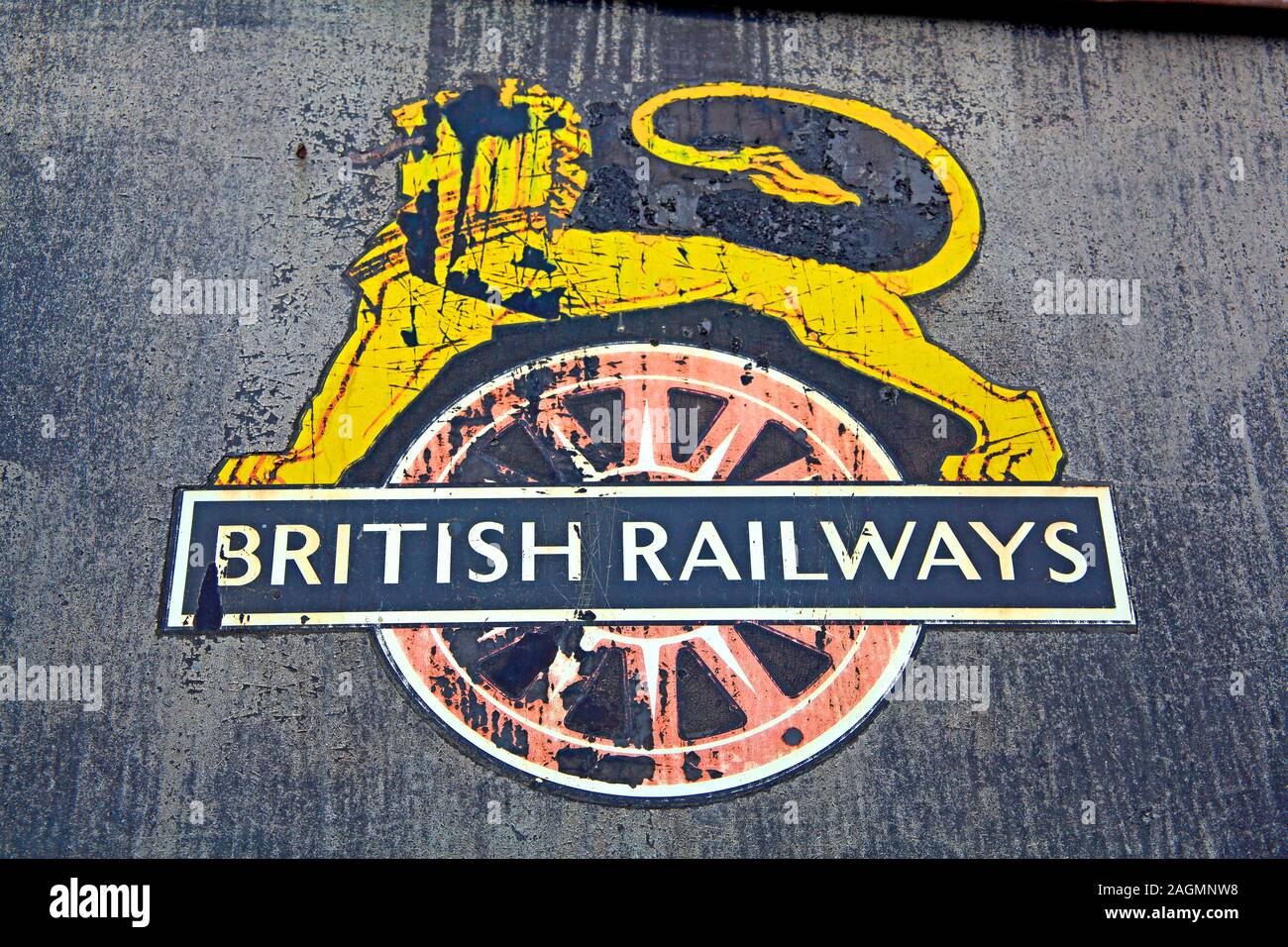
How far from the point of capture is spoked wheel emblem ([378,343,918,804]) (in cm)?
612

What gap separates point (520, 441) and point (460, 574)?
0.75 m

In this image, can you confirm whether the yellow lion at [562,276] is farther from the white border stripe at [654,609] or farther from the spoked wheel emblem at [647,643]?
the spoked wheel emblem at [647,643]

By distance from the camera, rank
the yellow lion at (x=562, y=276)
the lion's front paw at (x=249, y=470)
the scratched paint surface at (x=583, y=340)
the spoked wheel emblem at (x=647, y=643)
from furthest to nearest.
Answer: the yellow lion at (x=562, y=276)
the lion's front paw at (x=249, y=470)
the spoked wheel emblem at (x=647, y=643)
the scratched paint surface at (x=583, y=340)

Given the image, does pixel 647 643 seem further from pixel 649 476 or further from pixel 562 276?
pixel 562 276

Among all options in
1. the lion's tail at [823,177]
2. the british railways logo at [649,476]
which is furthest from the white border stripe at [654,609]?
the lion's tail at [823,177]

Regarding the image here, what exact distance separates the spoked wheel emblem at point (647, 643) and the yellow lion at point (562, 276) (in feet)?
1.19

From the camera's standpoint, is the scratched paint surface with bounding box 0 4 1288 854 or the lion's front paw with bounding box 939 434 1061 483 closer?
the scratched paint surface with bounding box 0 4 1288 854

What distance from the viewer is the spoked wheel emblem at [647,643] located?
20.1 feet

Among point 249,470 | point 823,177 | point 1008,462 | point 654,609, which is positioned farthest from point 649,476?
point 823,177

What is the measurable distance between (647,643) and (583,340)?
1668mm

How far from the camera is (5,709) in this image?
6113mm

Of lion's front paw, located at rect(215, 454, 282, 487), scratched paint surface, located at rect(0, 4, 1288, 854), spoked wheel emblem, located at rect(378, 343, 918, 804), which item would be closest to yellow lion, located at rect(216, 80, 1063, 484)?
lion's front paw, located at rect(215, 454, 282, 487)

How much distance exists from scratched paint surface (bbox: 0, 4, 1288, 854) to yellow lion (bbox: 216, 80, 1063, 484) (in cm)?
13

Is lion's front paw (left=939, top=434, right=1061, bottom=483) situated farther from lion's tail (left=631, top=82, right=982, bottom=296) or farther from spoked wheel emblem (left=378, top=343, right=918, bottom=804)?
lion's tail (left=631, top=82, right=982, bottom=296)
